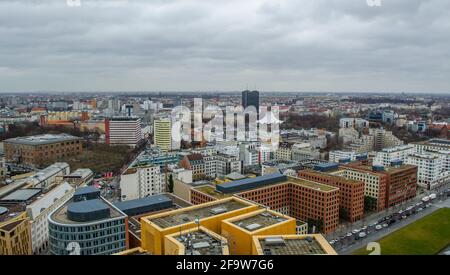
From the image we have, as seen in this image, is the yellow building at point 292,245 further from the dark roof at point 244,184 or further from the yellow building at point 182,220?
the dark roof at point 244,184

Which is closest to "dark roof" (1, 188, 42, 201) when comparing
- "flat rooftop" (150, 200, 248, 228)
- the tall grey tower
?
"flat rooftop" (150, 200, 248, 228)

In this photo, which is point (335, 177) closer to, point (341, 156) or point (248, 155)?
point (341, 156)

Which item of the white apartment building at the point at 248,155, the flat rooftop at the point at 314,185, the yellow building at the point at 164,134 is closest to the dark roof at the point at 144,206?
the flat rooftop at the point at 314,185

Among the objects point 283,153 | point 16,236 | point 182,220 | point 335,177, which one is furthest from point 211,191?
point 283,153

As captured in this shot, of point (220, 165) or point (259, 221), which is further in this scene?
point (220, 165)

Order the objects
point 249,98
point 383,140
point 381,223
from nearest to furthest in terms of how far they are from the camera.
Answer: point 381,223 < point 383,140 < point 249,98
